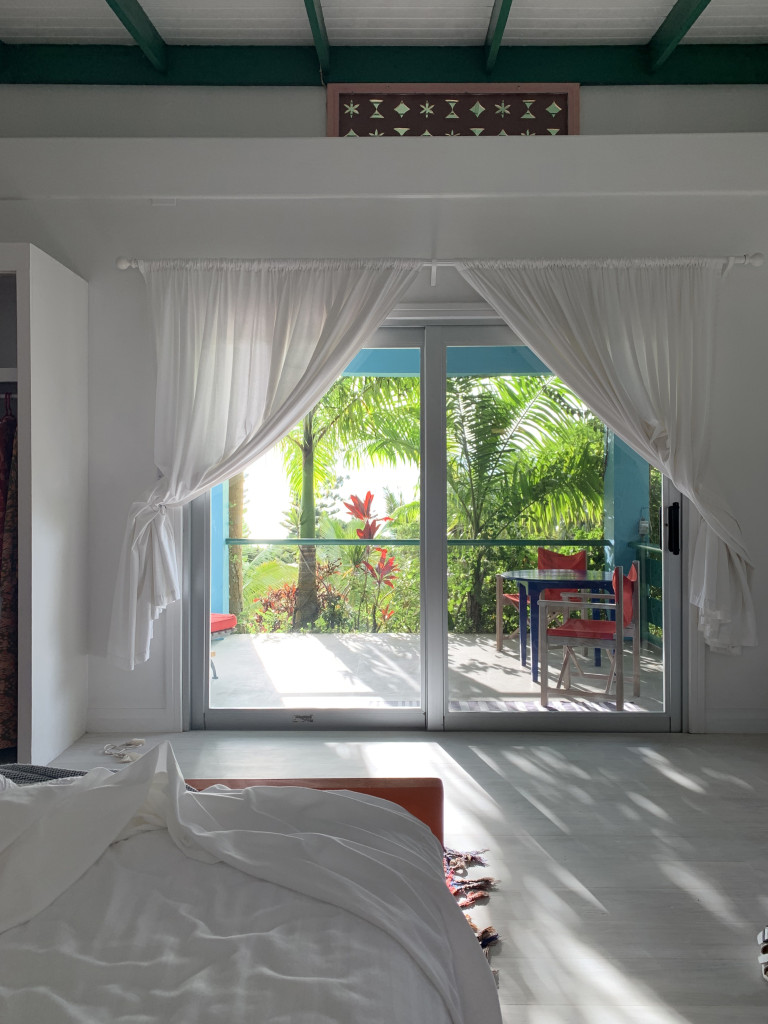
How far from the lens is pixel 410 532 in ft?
12.7

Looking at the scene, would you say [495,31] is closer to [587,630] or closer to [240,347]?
[240,347]

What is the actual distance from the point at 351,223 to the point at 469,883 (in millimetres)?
2915

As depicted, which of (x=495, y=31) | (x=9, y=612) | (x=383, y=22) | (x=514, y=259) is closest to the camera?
(x=9, y=612)

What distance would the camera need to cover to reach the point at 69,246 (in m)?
3.68

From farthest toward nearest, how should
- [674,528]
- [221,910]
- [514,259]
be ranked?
[674,528] → [514,259] → [221,910]

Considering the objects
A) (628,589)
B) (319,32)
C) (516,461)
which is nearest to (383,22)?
(319,32)

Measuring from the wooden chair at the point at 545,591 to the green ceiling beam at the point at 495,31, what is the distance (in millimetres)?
2344

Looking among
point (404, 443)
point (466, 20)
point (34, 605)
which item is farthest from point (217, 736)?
point (466, 20)

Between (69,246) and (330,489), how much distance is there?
175cm

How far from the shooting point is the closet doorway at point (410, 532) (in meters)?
3.81

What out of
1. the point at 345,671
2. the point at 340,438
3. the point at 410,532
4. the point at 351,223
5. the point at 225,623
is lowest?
the point at 345,671

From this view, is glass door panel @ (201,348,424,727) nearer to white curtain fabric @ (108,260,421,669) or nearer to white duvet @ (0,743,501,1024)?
white curtain fabric @ (108,260,421,669)

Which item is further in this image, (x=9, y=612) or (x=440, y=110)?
(x=440, y=110)

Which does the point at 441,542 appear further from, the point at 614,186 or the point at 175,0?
the point at 175,0
